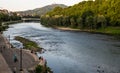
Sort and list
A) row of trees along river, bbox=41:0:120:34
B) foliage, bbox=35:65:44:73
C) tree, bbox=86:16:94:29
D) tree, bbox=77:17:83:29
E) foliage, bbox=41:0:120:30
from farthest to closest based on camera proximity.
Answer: tree, bbox=77:17:83:29 → tree, bbox=86:16:94:29 → foliage, bbox=41:0:120:30 → row of trees along river, bbox=41:0:120:34 → foliage, bbox=35:65:44:73

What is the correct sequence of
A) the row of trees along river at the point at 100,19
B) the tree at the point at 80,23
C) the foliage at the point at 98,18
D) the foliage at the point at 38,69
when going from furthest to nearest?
the tree at the point at 80,23 → the foliage at the point at 98,18 → the row of trees along river at the point at 100,19 → the foliage at the point at 38,69

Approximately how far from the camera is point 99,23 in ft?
435

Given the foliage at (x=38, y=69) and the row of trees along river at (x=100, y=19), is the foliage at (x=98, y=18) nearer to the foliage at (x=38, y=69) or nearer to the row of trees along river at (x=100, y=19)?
the row of trees along river at (x=100, y=19)

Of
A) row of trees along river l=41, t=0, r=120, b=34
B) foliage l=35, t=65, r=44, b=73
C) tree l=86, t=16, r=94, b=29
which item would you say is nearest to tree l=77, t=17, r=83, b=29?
row of trees along river l=41, t=0, r=120, b=34

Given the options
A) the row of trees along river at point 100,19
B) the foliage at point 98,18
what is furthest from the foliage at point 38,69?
the foliage at point 98,18

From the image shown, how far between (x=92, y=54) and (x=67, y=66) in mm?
14808

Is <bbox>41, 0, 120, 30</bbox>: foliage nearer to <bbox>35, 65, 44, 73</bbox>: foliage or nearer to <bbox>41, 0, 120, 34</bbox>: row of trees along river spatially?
<bbox>41, 0, 120, 34</bbox>: row of trees along river

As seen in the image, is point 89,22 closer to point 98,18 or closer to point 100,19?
point 98,18

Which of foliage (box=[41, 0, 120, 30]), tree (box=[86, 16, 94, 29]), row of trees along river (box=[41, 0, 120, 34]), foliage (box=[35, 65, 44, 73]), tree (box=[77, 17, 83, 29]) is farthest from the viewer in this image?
tree (box=[77, 17, 83, 29])

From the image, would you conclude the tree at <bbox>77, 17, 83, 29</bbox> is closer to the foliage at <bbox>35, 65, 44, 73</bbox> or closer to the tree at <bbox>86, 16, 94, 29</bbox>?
the tree at <bbox>86, 16, 94, 29</bbox>

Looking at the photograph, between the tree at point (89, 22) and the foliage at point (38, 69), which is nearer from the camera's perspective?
the foliage at point (38, 69)

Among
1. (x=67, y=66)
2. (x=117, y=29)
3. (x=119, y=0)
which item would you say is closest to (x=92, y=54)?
(x=67, y=66)

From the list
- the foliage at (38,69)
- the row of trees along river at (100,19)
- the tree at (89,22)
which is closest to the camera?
the foliage at (38,69)

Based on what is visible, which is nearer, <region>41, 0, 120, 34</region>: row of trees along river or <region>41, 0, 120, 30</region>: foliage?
<region>41, 0, 120, 34</region>: row of trees along river
